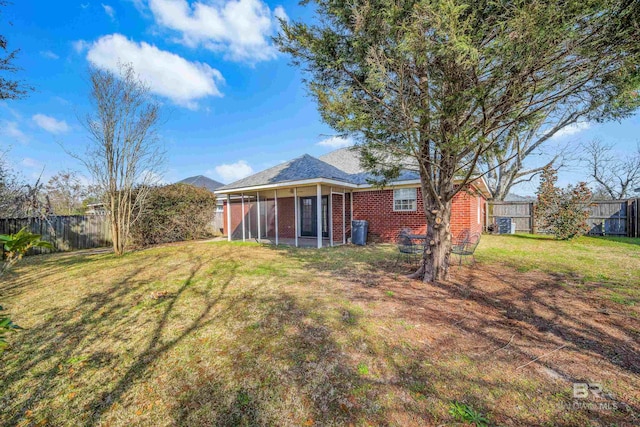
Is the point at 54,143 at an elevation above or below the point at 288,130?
below

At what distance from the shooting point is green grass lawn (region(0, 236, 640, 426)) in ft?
6.97

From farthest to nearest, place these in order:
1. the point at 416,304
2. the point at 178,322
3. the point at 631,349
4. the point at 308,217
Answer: the point at 308,217 < the point at 416,304 < the point at 178,322 < the point at 631,349

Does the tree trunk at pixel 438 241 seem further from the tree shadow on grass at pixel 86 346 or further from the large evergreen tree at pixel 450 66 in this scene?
the tree shadow on grass at pixel 86 346

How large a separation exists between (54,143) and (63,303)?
7.28 metres

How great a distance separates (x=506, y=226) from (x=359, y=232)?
9239 millimetres

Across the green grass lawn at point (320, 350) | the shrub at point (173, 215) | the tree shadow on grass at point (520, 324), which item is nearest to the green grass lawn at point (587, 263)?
the green grass lawn at point (320, 350)

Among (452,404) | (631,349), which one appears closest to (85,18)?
(452,404)

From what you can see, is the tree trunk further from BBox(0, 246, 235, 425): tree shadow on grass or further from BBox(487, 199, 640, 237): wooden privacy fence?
BBox(487, 199, 640, 237): wooden privacy fence

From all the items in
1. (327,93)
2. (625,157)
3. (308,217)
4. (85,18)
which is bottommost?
(308,217)

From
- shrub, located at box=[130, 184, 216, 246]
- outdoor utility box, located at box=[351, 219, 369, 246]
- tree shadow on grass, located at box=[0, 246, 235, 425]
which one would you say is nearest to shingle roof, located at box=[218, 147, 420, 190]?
shrub, located at box=[130, 184, 216, 246]

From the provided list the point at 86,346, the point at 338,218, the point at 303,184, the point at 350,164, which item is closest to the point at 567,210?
the point at 338,218

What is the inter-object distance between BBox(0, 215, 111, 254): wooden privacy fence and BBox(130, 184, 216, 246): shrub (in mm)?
1738

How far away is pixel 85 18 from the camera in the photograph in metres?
8.04

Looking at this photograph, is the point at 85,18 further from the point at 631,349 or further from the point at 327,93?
the point at 631,349
